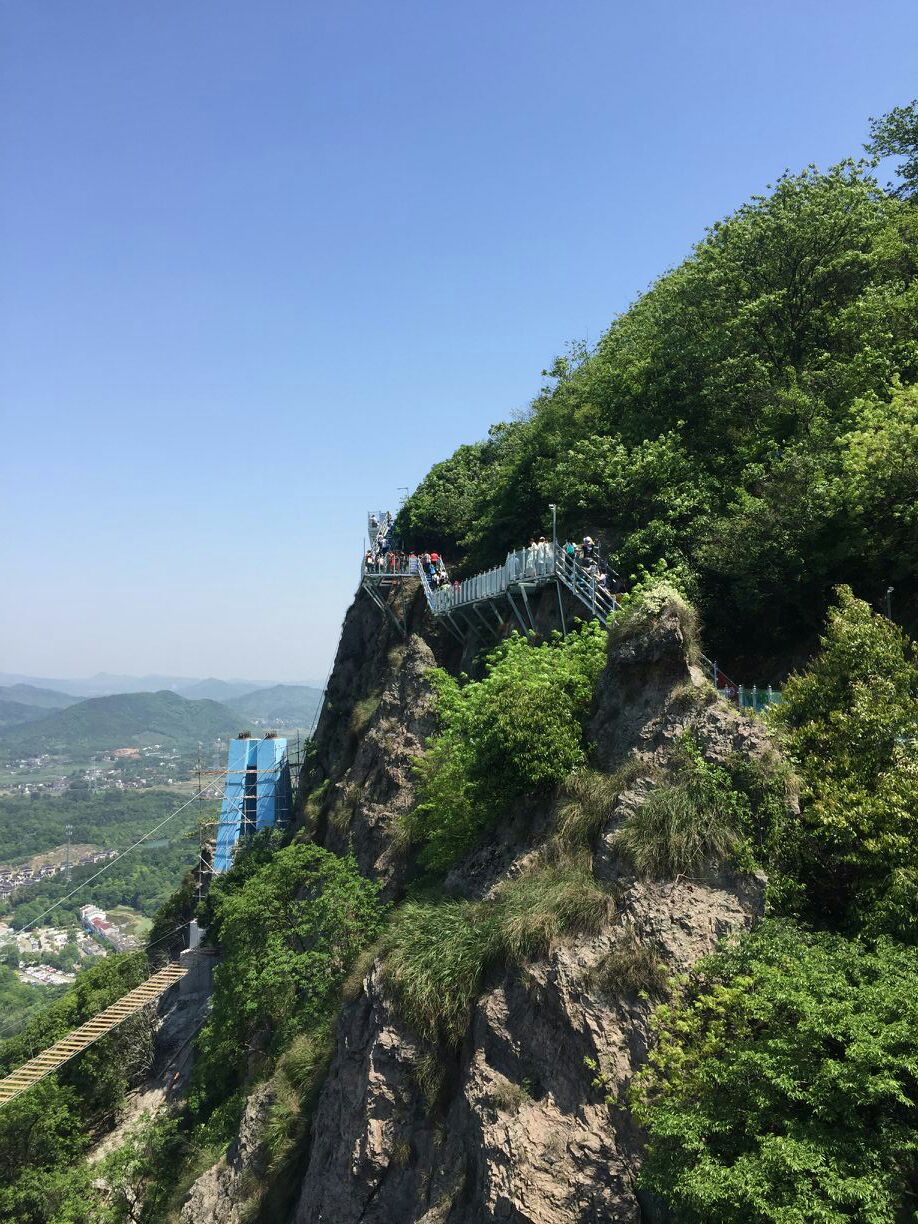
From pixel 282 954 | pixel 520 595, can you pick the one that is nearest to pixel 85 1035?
pixel 282 954

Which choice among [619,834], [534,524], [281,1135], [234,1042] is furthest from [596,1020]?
[534,524]

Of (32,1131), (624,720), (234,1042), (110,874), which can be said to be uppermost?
(624,720)

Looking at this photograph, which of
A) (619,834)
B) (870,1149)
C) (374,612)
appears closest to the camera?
(870,1149)

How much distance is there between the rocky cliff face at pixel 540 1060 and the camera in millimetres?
11211

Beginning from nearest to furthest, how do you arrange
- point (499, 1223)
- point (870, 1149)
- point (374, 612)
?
point (870, 1149)
point (499, 1223)
point (374, 612)

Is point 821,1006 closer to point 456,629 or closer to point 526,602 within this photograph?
point 526,602

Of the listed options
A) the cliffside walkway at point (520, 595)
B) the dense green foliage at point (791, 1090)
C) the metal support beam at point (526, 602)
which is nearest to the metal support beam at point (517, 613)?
the cliffside walkway at point (520, 595)

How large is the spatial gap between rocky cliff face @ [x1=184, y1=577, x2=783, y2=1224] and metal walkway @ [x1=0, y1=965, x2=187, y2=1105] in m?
14.6

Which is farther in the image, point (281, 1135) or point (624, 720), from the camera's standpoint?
point (281, 1135)

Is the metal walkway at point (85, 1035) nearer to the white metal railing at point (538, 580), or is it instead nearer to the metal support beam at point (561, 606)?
the white metal railing at point (538, 580)

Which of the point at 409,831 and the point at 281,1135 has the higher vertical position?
the point at 409,831

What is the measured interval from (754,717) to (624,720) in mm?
2291

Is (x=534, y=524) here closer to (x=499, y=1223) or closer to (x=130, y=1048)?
(x=499, y=1223)

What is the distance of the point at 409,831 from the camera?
20547 mm
